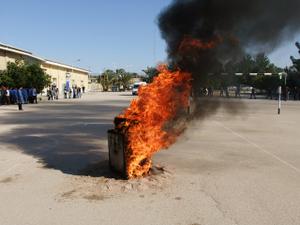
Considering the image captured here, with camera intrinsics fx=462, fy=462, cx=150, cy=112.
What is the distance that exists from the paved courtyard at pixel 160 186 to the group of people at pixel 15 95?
78.6ft

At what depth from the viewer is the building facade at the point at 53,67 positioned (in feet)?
156

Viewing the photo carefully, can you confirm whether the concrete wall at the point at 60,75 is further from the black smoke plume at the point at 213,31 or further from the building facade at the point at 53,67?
the black smoke plume at the point at 213,31

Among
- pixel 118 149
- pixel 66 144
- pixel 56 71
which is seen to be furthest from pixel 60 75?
pixel 118 149

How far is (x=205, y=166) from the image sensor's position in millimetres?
10055

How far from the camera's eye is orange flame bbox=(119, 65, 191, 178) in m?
8.62

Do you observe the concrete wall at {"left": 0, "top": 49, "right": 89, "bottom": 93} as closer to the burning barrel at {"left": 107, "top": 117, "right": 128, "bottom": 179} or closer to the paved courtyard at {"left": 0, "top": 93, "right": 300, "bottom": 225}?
the paved courtyard at {"left": 0, "top": 93, "right": 300, "bottom": 225}

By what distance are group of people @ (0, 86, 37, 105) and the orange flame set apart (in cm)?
2772

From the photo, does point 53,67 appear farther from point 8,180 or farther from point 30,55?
point 8,180

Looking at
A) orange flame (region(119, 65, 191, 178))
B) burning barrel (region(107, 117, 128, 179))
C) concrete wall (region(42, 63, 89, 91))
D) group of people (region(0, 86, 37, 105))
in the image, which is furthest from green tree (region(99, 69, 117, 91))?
burning barrel (region(107, 117, 128, 179))

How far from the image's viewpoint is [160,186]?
809 cm

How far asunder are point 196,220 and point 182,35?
4879 millimetres

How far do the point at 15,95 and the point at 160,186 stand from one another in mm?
31873

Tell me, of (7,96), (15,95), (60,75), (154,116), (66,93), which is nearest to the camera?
(154,116)

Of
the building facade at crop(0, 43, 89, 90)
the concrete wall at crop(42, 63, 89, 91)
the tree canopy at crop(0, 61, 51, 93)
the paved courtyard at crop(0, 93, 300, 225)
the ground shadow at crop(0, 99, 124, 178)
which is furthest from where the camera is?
the concrete wall at crop(42, 63, 89, 91)
